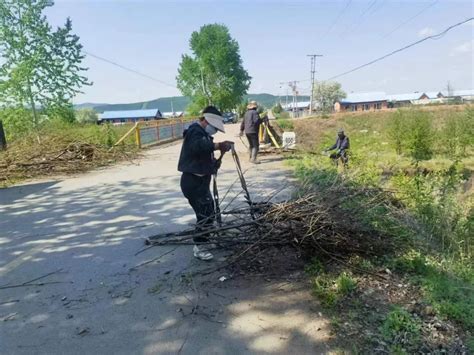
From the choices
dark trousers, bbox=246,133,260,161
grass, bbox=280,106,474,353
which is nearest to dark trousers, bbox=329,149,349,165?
dark trousers, bbox=246,133,260,161

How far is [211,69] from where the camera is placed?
60562 millimetres

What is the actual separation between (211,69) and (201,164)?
2344 inches

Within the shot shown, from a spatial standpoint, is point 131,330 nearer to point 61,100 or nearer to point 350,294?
point 350,294

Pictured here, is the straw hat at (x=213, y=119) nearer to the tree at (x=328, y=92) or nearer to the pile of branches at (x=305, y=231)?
the pile of branches at (x=305, y=231)

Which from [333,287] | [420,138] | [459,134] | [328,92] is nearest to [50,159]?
[333,287]

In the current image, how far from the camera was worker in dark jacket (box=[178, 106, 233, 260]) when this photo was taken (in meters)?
3.96

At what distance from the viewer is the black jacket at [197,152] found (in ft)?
12.9

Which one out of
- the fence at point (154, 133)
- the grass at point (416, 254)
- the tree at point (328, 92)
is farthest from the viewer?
the tree at point (328, 92)

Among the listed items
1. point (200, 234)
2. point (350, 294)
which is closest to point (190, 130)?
point (200, 234)

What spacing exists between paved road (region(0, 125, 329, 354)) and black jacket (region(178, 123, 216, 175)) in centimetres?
109

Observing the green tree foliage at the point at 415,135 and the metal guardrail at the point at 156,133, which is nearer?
the metal guardrail at the point at 156,133

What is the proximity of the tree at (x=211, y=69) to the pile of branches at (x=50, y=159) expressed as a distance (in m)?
50.0

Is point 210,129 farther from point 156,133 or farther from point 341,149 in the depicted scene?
point 156,133

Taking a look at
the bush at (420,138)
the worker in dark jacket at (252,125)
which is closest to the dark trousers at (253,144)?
the worker in dark jacket at (252,125)
